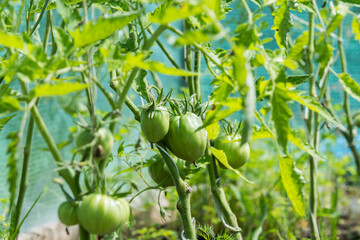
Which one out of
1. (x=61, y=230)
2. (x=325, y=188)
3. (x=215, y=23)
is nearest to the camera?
(x=215, y=23)

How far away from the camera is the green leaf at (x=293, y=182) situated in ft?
1.89

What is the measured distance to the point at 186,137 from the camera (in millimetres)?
668

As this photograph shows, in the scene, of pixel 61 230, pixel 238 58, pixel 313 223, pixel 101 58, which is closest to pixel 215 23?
pixel 238 58

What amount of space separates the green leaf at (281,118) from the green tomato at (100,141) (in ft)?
0.66

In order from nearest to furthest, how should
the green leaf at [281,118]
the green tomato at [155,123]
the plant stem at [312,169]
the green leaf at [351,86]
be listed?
the green leaf at [281,118] < the green tomato at [155,123] < the green leaf at [351,86] < the plant stem at [312,169]

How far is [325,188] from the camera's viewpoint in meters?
2.63

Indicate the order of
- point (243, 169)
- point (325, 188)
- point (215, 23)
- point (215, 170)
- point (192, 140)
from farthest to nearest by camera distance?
point (325, 188) < point (243, 169) < point (215, 170) < point (192, 140) < point (215, 23)

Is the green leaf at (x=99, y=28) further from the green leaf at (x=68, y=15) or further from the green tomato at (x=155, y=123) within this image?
the green tomato at (x=155, y=123)

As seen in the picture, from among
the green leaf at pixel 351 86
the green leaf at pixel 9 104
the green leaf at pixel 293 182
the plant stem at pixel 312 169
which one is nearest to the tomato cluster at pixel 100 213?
the green leaf at pixel 9 104

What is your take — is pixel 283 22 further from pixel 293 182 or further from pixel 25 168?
pixel 25 168

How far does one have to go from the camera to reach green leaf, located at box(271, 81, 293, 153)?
0.51 metres

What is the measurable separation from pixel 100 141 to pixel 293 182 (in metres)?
0.28

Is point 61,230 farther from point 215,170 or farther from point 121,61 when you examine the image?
point 121,61

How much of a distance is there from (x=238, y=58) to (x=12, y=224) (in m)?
0.54
